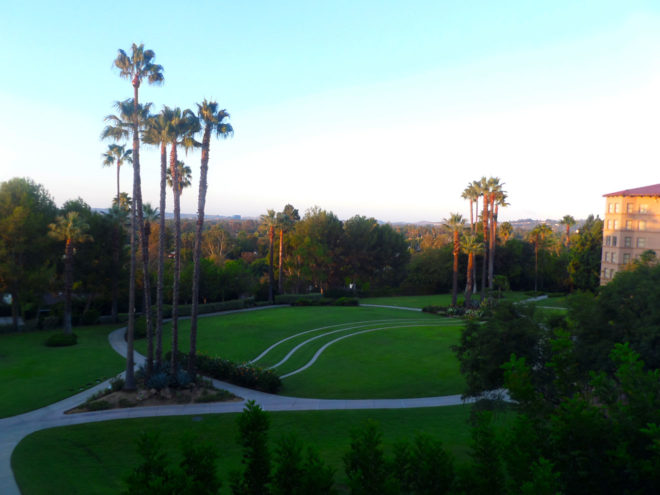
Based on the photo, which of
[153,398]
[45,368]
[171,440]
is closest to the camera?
[171,440]

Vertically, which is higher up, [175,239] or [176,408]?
[175,239]

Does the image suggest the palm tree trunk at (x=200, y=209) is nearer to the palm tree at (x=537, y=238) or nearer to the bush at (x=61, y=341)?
the bush at (x=61, y=341)

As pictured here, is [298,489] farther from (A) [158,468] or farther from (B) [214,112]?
(B) [214,112]

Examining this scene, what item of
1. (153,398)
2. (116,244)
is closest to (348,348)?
(153,398)

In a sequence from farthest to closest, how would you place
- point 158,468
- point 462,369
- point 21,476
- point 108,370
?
point 108,370 < point 462,369 < point 21,476 < point 158,468

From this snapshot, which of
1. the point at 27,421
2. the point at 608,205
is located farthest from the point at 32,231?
the point at 608,205

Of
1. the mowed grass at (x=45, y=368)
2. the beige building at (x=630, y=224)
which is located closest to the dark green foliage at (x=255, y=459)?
the mowed grass at (x=45, y=368)

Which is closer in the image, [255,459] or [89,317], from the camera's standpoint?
[255,459]

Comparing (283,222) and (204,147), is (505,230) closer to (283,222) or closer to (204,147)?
(283,222)
